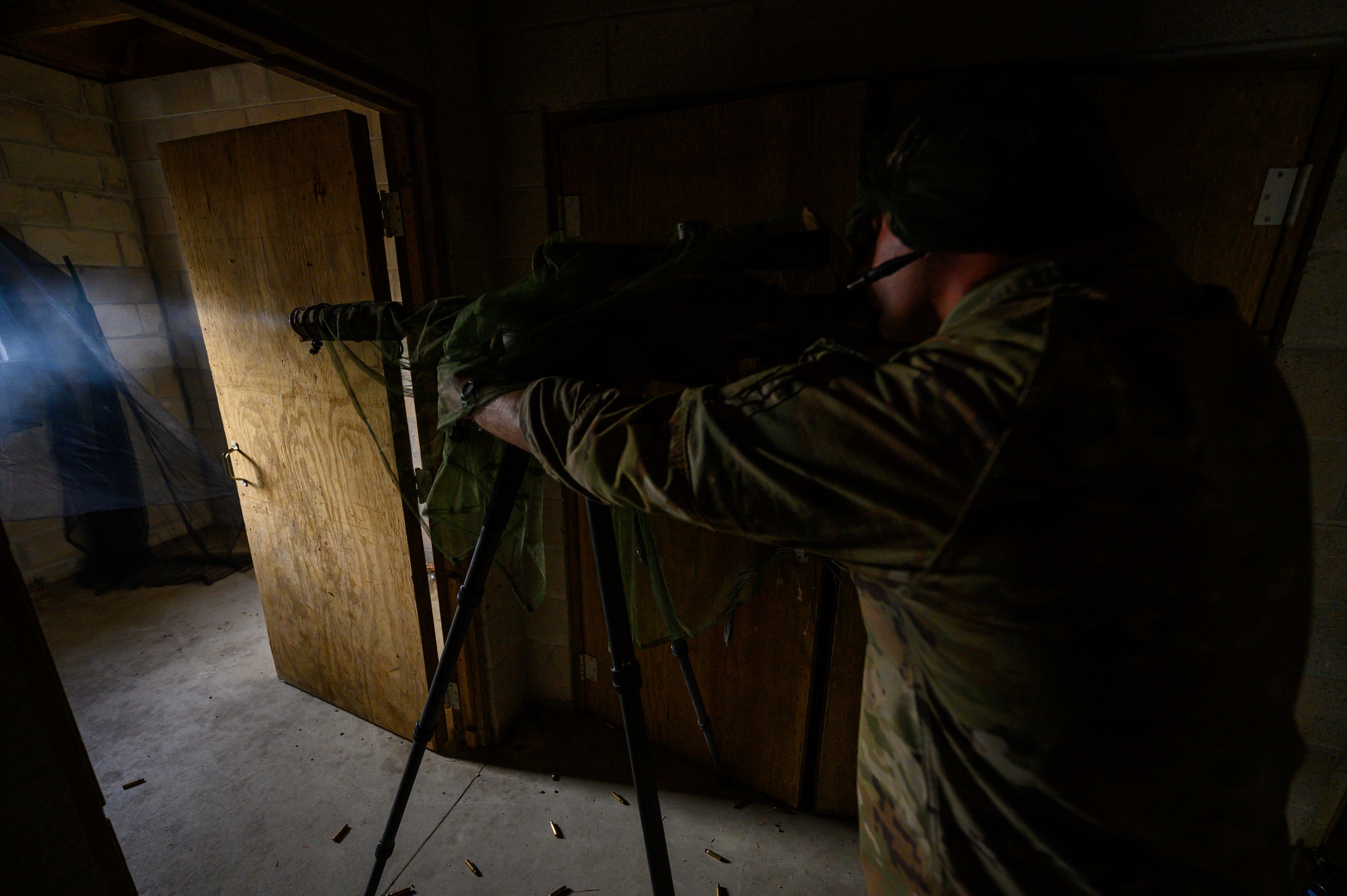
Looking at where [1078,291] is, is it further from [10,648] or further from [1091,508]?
[10,648]

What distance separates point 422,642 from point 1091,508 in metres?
1.86

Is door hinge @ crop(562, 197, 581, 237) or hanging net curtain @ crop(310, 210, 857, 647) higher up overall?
door hinge @ crop(562, 197, 581, 237)

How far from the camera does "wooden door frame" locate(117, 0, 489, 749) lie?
98 centimetres

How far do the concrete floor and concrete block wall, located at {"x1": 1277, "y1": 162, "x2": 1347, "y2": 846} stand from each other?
1.17 m

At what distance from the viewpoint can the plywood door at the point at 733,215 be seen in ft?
4.07

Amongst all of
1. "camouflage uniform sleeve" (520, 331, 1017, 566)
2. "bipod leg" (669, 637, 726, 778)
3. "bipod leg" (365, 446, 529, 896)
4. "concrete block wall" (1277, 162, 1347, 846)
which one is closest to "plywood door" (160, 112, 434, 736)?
"bipod leg" (365, 446, 529, 896)

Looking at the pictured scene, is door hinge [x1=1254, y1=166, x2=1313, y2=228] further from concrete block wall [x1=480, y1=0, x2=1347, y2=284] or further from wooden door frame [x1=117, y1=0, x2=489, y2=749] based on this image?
wooden door frame [x1=117, y1=0, x2=489, y2=749]

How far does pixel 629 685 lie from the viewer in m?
0.90

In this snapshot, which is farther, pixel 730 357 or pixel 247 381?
pixel 247 381

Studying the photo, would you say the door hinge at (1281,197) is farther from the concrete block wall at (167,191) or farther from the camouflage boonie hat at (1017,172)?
the concrete block wall at (167,191)

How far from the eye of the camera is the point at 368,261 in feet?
4.73

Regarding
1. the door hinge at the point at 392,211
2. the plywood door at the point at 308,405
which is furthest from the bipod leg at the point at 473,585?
the door hinge at the point at 392,211

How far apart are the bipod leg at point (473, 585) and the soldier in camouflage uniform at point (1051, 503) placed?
376 millimetres

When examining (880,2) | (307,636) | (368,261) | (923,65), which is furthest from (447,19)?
(307,636)
